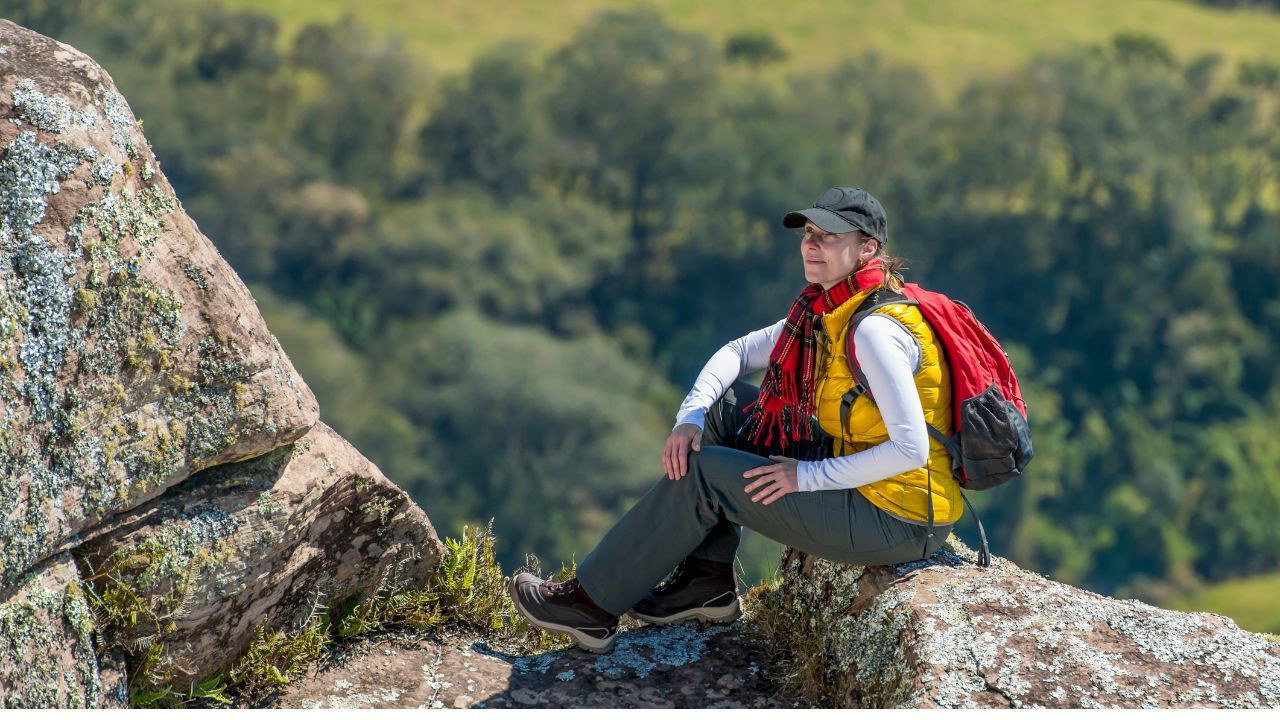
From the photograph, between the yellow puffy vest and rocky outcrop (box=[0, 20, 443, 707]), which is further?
the yellow puffy vest

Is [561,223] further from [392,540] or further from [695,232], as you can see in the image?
[392,540]

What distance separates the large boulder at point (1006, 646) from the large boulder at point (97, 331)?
2.19 m

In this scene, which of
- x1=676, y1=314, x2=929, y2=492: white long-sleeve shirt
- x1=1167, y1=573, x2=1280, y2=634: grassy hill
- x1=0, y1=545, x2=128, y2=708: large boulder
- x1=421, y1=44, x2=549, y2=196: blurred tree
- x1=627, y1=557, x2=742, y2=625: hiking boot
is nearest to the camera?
x1=0, y1=545, x2=128, y2=708: large boulder

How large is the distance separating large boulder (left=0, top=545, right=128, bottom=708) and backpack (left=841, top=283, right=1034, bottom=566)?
2753mm

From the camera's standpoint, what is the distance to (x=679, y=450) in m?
5.34

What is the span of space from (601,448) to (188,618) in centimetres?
6464

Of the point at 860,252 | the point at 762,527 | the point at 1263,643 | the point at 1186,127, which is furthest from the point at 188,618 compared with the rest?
the point at 1186,127

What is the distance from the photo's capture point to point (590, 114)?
91.9 meters

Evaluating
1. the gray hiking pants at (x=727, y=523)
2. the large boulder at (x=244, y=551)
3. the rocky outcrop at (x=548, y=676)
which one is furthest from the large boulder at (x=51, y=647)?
the gray hiking pants at (x=727, y=523)

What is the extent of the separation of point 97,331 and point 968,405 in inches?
121

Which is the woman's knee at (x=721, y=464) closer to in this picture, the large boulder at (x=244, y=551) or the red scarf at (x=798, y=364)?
the red scarf at (x=798, y=364)

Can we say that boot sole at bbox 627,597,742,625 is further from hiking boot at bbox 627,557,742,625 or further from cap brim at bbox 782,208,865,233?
cap brim at bbox 782,208,865,233

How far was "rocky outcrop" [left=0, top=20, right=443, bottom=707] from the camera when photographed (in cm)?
441

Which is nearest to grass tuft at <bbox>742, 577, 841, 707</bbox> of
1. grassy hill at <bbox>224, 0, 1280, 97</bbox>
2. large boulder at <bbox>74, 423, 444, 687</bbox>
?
large boulder at <bbox>74, 423, 444, 687</bbox>
